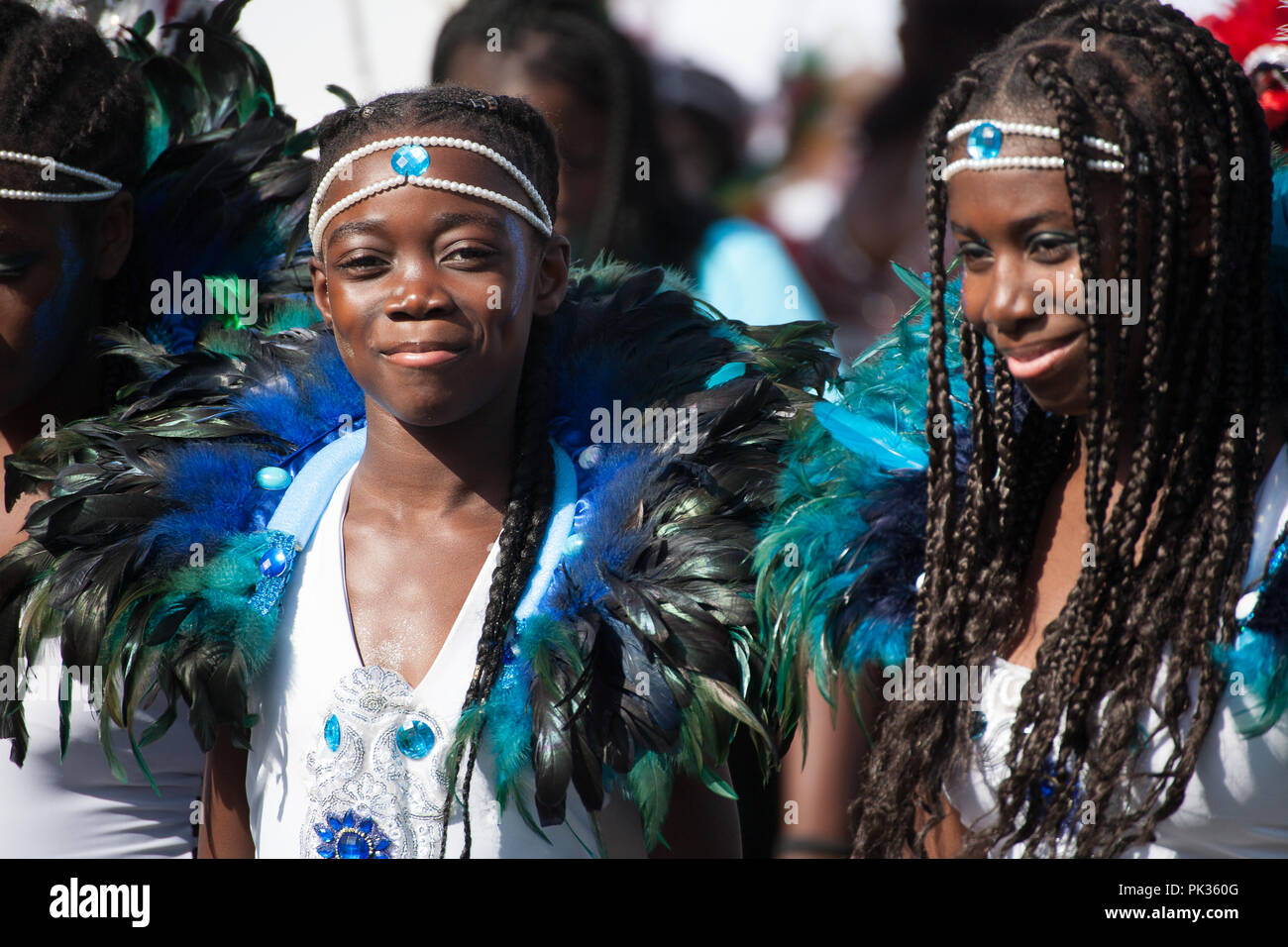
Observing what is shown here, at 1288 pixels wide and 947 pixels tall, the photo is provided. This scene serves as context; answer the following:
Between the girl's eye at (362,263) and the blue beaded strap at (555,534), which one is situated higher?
the girl's eye at (362,263)

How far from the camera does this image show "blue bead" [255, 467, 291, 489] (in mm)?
2371

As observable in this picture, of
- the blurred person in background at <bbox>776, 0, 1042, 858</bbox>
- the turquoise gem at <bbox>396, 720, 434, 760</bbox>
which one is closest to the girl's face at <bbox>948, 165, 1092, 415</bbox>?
the turquoise gem at <bbox>396, 720, 434, 760</bbox>

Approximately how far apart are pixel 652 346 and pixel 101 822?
1288 mm

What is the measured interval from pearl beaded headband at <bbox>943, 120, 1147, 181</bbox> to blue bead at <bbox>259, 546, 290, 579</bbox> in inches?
46.4

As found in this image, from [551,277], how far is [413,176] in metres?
0.30

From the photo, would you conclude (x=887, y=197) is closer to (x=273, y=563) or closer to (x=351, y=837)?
(x=273, y=563)

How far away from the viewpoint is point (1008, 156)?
5.87 feet

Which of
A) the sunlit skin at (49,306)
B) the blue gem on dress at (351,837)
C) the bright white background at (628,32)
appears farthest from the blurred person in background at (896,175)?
the blue gem on dress at (351,837)

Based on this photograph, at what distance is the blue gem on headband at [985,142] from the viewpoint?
5.90 feet

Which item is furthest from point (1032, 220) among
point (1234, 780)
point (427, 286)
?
point (427, 286)

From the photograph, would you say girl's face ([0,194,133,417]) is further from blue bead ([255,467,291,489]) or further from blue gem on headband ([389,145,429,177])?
blue gem on headband ([389,145,429,177])

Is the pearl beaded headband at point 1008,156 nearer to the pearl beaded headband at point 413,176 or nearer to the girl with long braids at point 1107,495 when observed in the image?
the girl with long braids at point 1107,495

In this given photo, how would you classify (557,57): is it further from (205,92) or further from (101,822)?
(101,822)

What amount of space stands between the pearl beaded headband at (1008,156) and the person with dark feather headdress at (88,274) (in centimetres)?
137
